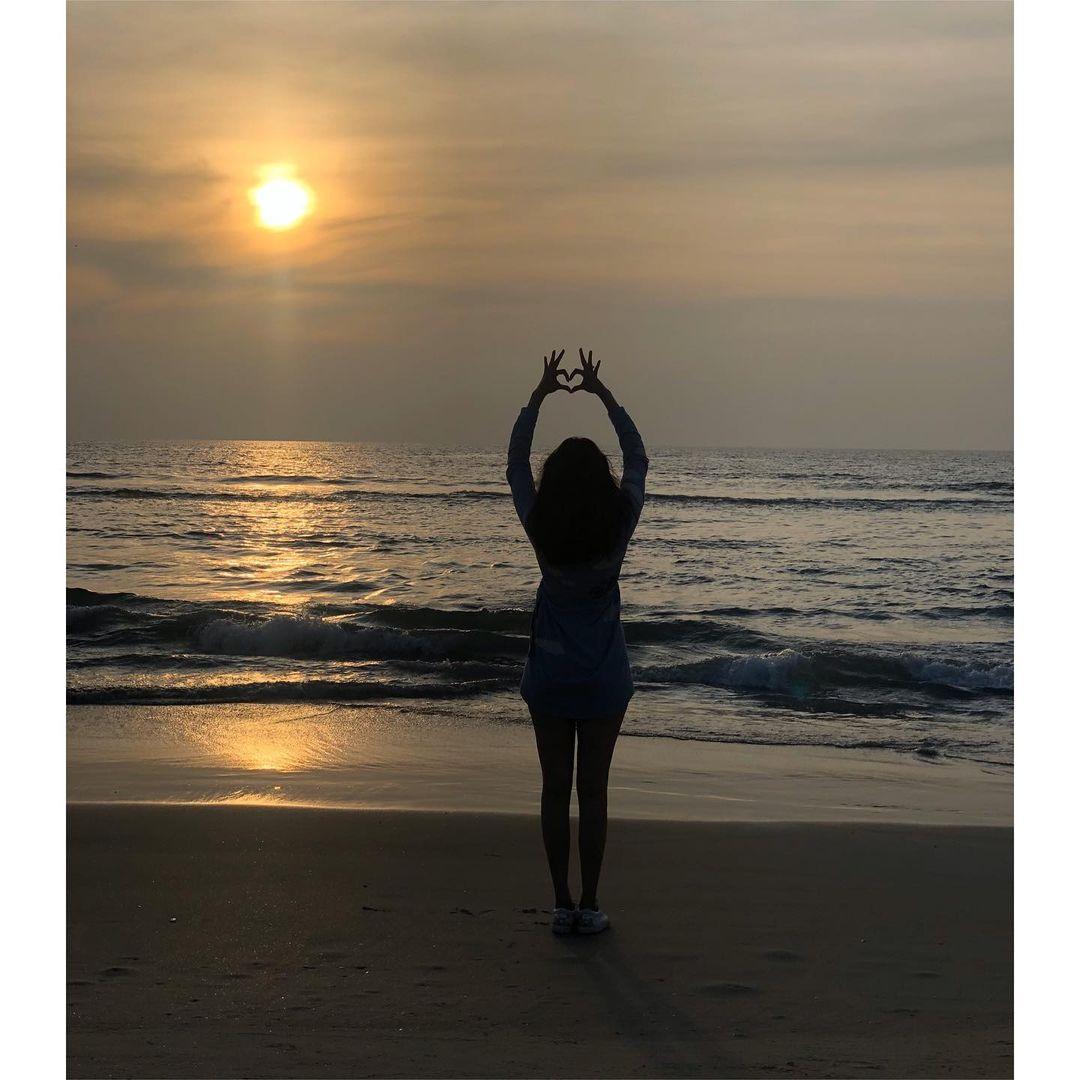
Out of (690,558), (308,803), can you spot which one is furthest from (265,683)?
(690,558)

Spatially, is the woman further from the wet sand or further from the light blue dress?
the wet sand

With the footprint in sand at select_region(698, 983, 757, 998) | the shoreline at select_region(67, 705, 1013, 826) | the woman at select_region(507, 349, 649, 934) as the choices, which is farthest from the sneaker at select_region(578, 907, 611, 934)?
the shoreline at select_region(67, 705, 1013, 826)

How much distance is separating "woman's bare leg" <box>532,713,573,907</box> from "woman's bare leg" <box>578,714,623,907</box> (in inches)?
1.9

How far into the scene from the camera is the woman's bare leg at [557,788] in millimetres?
3877

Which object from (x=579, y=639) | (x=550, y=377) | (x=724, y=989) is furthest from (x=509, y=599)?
(x=724, y=989)

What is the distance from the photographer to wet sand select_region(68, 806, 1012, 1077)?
9.89 feet

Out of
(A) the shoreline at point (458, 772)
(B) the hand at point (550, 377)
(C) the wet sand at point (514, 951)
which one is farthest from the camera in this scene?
(A) the shoreline at point (458, 772)

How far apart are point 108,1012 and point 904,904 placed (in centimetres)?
288

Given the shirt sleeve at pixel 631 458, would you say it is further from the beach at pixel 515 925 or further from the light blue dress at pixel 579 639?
the beach at pixel 515 925

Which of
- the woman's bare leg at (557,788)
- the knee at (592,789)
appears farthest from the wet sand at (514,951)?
the knee at (592,789)

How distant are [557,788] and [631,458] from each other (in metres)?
1.20

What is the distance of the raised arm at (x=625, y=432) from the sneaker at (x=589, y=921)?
4.41ft

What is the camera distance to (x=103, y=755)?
7.07 m
